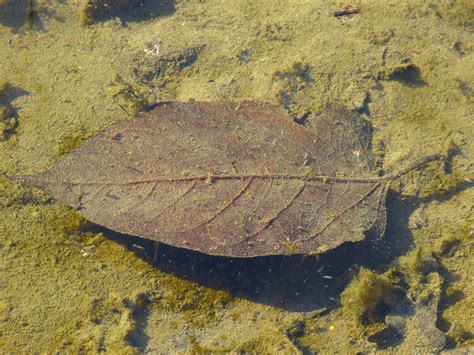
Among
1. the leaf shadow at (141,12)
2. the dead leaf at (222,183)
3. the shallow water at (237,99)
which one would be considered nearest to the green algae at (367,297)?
the shallow water at (237,99)

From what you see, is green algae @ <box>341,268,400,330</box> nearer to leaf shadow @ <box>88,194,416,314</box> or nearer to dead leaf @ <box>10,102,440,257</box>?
leaf shadow @ <box>88,194,416,314</box>

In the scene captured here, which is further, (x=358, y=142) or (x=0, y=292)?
(x=358, y=142)

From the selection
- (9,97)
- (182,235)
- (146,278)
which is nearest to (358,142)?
(182,235)

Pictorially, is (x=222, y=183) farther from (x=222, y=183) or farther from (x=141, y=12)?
(x=141, y=12)

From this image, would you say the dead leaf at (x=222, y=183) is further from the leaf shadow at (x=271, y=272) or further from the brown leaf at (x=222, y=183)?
the leaf shadow at (x=271, y=272)

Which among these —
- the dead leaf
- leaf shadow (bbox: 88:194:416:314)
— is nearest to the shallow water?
leaf shadow (bbox: 88:194:416:314)

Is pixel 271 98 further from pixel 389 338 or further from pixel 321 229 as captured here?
pixel 389 338
